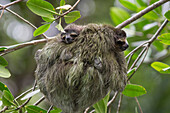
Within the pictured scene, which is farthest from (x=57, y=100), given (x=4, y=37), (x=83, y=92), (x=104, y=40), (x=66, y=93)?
(x=4, y=37)

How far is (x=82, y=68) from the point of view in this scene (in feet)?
8.00

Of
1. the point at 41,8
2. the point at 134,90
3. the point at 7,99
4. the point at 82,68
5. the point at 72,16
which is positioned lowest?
the point at 134,90

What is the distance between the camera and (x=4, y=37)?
9.40 meters

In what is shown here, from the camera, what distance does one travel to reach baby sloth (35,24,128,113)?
2476 millimetres

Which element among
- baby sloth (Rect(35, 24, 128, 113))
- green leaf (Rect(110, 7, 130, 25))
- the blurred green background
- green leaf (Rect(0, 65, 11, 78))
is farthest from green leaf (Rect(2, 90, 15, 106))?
the blurred green background

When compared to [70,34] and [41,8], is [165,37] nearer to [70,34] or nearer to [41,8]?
[70,34]

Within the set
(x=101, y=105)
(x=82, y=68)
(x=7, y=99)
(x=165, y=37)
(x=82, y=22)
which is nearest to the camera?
(x=82, y=68)

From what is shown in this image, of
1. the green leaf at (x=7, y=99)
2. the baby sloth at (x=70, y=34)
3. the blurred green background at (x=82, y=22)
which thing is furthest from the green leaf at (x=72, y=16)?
the blurred green background at (x=82, y=22)

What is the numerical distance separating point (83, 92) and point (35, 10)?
1.14 m

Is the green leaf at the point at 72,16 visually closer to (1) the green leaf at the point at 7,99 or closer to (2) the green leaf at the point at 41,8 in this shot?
(2) the green leaf at the point at 41,8

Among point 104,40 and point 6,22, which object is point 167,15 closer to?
point 104,40

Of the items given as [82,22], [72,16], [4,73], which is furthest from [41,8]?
[82,22]

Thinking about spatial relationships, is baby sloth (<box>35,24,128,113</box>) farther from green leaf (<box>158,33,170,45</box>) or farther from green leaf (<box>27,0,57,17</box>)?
green leaf (<box>158,33,170,45</box>)

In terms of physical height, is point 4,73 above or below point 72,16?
below
